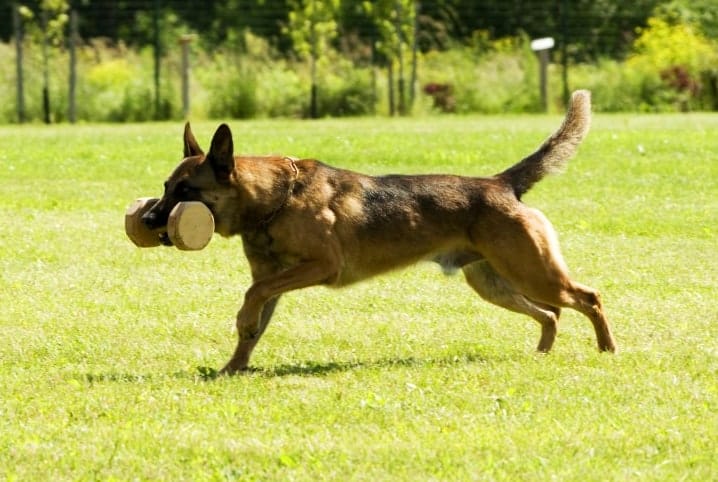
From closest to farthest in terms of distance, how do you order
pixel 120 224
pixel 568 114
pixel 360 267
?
1. pixel 360 267
2. pixel 568 114
3. pixel 120 224

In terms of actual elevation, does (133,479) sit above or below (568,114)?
below

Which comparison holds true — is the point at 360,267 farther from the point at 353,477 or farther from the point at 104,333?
the point at 353,477

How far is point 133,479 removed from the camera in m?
5.51

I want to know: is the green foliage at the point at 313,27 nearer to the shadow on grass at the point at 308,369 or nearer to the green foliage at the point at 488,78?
the green foliage at the point at 488,78

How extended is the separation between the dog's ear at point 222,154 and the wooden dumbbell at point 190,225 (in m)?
0.22

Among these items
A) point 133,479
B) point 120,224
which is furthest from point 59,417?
point 120,224

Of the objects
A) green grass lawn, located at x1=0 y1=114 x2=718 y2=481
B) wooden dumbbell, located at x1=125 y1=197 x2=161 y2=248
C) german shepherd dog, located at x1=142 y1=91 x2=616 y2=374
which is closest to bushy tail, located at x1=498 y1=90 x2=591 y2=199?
german shepherd dog, located at x1=142 y1=91 x2=616 y2=374

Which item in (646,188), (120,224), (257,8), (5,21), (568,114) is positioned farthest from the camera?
(257,8)

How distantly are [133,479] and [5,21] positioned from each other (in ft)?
107

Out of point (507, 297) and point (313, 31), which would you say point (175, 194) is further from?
point (313, 31)

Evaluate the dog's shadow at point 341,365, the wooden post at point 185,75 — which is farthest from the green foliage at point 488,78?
the dog's shadow at point 341,365

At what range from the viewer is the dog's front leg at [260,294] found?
25.0 feet

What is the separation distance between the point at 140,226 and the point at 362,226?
122 centimetres

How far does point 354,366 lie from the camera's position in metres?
7.78
